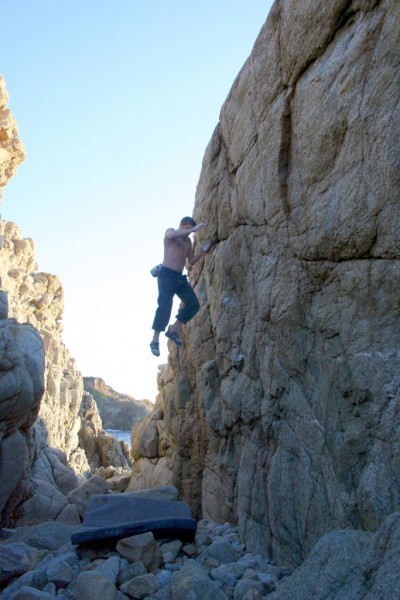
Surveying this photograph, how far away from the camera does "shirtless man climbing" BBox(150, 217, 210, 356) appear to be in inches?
473

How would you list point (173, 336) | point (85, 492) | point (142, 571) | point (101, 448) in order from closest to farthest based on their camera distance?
point (142, 571), point (173, 336), point (85, 492), point (101, 448)

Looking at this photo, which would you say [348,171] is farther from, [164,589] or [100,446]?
[100,446]

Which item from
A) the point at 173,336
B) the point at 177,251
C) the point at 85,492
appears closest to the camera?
the point at 177,251

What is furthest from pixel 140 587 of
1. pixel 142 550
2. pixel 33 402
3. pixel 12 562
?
pixel 33 402

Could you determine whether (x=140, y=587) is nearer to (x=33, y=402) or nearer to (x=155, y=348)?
(x=155, y=348)

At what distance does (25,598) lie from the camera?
645 centimetres

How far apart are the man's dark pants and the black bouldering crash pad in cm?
408

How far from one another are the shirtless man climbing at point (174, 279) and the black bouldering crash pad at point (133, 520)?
138 inches

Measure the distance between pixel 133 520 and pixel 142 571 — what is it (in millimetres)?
1586

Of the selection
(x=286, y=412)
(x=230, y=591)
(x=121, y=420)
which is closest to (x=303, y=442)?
Answer: (x=286, y=412)

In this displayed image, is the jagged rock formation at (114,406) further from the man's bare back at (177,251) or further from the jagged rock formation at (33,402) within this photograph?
the man's bare back at (177,251)

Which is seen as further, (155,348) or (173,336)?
(173,336)

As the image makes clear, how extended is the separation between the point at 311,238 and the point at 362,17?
9.22 ft

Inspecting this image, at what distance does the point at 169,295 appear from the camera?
12.2m
